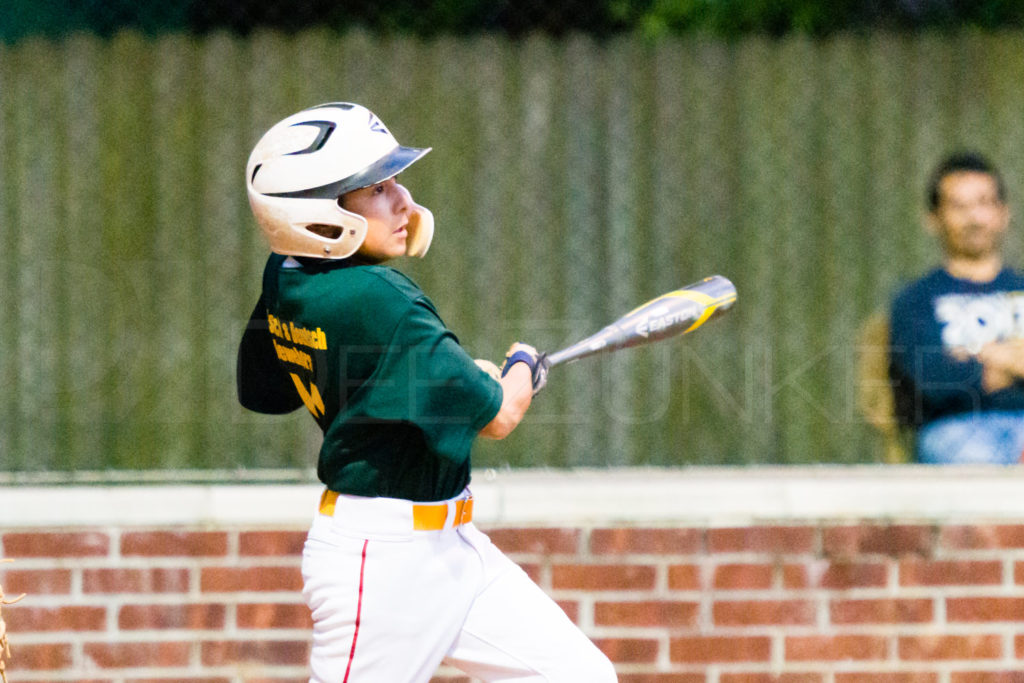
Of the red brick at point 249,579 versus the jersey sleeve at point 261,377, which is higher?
the jersey sleeve at point 261,377

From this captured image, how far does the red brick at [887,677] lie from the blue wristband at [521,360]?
1787 mm

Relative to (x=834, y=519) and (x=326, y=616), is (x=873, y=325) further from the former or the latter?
(x=326, y=616)

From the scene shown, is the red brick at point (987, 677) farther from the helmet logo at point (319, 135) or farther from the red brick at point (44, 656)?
the red brick at point (44, 656)

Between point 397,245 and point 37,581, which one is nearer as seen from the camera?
point 397,245

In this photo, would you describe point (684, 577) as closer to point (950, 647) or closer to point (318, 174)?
point (950, 647)

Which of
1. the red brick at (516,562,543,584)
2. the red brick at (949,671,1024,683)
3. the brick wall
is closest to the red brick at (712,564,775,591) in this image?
the brick wall

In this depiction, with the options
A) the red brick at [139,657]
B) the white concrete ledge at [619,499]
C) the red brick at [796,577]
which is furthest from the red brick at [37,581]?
the red brick at [796,577]

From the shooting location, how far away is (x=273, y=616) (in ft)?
13.1

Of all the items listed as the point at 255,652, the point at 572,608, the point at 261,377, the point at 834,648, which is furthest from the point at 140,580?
the point at 834,648

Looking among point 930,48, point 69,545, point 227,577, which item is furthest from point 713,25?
point 69,545

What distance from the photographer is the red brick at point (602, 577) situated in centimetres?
401

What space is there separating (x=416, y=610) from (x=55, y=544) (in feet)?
5.61

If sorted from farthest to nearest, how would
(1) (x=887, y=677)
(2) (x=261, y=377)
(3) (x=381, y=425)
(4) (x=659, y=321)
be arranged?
(1) (x=887, y=677)
(4) (x=659, y=321)
(2) (x=261, y=377)
(3) (x=381, y=425)

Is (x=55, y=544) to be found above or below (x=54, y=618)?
above
